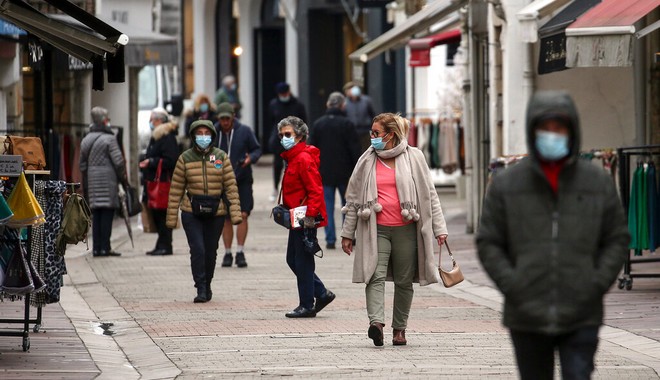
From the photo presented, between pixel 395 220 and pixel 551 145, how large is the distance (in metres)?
4.79

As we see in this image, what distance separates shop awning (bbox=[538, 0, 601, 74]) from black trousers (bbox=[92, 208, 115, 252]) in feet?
19.8

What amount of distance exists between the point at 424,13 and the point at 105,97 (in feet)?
25.4

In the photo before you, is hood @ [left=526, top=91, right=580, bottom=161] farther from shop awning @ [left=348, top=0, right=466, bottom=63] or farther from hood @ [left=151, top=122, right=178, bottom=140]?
shop awning @ [left=348, top=0, right=466, bottom=63]

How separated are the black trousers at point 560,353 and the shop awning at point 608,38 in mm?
6813

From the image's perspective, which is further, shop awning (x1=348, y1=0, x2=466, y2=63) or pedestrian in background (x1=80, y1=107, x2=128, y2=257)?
shop awning (x1=348, y1=0, x2=466, y2=63)

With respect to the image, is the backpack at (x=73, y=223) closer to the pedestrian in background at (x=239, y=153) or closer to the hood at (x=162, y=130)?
the pedestrian in background at (x=239, y=153)

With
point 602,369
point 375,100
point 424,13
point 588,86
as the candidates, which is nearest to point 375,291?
point 602,369

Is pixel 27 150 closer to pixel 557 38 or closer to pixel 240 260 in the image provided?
pixel 557 38

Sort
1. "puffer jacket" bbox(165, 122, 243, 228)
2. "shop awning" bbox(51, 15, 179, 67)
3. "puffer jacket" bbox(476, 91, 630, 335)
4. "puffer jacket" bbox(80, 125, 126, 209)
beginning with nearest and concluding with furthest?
"puffer jacket" bbox(476, 91, 630, 335) < "puffer jacket" bbox(165, 122, 243, 228) < "puffer jacket" bbox(80, 125, 126, 209) < "shop awning" bbox(51, 15, 179, 67)

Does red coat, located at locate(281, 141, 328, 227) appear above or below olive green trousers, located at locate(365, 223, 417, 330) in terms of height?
above

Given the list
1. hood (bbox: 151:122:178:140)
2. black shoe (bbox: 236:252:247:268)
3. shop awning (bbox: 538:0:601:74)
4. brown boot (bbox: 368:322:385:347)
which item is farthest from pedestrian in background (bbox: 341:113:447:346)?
hood (bbox: 151:122:178:140)

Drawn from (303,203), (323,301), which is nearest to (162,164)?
(303,203)

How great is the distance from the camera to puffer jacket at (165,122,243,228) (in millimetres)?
14039

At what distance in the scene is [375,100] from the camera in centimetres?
3712
